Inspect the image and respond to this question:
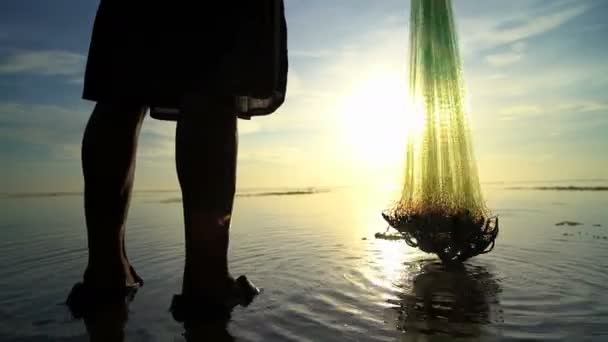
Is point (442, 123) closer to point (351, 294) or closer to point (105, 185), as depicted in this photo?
point (351, 294)

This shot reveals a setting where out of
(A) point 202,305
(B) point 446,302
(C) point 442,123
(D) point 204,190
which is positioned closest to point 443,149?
(C) point 442,123

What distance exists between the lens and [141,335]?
158cm

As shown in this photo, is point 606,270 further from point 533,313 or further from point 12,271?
point 12,271

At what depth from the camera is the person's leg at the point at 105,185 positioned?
6.52 ft

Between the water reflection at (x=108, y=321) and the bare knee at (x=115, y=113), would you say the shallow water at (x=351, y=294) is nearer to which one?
the water reflection at (x=108, y=321)

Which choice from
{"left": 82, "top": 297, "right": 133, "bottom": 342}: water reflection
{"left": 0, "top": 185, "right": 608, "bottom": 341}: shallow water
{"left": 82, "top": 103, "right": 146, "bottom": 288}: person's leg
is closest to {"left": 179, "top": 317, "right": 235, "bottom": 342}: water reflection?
{"left": 0, "top": 185, "right": 608, "bottom": 341}: shallow water

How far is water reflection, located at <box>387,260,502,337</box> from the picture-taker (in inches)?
65.9

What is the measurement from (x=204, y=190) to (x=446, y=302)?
134 cm

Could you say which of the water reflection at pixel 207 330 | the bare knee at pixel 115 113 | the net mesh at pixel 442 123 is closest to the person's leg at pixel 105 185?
the bare knee at pixel 115 113

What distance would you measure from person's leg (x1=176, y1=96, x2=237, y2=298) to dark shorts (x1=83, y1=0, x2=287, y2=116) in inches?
5.3

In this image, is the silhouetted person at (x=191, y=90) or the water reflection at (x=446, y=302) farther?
the silhouetted person at (x=191, y=90)

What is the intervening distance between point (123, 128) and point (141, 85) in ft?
0.93

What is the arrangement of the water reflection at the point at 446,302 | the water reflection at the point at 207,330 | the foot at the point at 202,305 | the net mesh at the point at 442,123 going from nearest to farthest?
the water reflection at the point at 207,330 → the water reflection at the point at 446,302 → the foot at the point at 202,305 → the net mesh at the point at 442,123

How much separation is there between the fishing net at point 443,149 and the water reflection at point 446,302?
0.85 feet
